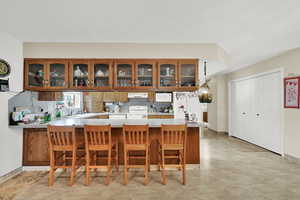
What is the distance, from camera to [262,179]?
329 cm

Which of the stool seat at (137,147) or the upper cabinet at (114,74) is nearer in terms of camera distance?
the stool seat at (137,147)

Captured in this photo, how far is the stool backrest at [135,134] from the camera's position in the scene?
3.05m

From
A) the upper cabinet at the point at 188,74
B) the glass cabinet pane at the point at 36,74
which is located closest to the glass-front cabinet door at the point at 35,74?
the glass cabinet pane at the point at 36,74

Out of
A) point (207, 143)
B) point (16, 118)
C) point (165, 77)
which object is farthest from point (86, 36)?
point (207, 143)

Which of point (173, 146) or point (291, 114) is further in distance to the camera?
point (291, 114)

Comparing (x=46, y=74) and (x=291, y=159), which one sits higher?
(x=46, y=74)

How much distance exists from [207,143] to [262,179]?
2.76 metres

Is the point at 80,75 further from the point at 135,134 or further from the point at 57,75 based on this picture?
the point at 135,134

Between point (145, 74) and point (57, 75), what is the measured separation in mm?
1807

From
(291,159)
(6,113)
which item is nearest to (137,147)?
(6,113)

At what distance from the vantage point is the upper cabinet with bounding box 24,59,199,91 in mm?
3934

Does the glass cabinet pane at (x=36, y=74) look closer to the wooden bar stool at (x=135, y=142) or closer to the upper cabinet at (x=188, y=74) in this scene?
the wooden bar stool at (x=135, y=142)

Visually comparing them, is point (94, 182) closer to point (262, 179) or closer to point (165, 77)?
point (165, 77)

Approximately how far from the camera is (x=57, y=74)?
156 inches
